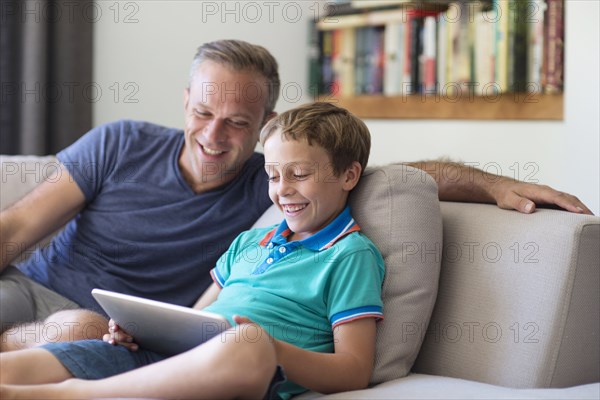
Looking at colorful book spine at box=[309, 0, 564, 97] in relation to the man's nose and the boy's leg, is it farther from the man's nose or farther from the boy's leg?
the boy's leg

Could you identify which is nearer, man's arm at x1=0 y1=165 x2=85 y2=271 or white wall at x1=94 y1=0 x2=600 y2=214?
man's arm at x1=0 y1=165 x2=85 y2=271

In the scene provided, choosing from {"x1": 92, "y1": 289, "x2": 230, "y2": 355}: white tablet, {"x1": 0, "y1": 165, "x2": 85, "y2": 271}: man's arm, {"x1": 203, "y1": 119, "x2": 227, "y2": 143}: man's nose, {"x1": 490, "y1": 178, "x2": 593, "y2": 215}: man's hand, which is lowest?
{"x1": 92, "y1": 289, "x2": 230, "y2": 355}: white tablet

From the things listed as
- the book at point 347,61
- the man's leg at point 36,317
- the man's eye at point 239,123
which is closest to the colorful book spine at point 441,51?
the book at point 347,61

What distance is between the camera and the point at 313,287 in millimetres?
1511

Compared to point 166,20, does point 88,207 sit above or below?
below

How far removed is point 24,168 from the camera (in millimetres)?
2217

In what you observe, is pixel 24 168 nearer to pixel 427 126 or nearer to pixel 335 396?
pixel 335 396

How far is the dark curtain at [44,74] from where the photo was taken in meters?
2.98

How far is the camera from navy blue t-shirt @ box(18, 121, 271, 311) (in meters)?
2.00

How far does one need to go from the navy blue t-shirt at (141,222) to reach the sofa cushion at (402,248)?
1.47 ft

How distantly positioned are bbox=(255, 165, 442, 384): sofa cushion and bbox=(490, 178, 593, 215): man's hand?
0.14 metres

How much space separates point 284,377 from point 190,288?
730 millimetres

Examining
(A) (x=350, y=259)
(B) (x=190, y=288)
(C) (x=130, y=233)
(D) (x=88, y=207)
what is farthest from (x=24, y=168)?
(A) (x=350, y=259)

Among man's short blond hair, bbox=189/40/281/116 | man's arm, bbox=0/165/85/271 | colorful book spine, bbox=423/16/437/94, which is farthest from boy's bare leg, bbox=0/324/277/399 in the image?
colorful book spine, bbox=423/16/437/94
